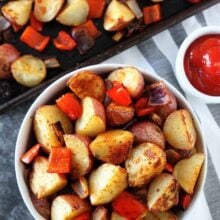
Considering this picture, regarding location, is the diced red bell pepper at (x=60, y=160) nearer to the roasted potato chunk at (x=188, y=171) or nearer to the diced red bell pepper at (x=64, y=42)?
the roasted potato chunk at (x=188, y=171)

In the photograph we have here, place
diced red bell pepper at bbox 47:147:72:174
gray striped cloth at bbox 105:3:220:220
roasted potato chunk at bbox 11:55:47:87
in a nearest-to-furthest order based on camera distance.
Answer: diced red bell pepper at bbox 47:147:72:174 < roasted potato chunk at bbox 11:55:47:87 < gray striped cloth at bbox 105:3:220:220

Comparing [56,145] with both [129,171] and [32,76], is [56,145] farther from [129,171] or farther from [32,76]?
[32,76]

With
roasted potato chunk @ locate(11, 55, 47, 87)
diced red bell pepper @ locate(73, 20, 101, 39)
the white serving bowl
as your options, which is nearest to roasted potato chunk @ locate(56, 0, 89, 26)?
diced red bell pepper @ locate(73, 20, 101, 39)

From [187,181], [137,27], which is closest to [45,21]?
[137,27]

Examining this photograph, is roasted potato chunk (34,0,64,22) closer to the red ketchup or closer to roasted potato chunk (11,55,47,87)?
roasted potato chunk (11,55,47,87)

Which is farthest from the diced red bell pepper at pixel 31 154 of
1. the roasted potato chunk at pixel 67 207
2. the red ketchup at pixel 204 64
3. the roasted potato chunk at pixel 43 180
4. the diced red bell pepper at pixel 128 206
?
the red ketchup at pixel 204 64
